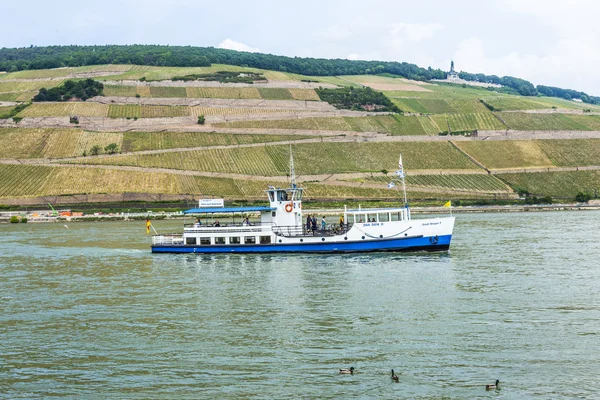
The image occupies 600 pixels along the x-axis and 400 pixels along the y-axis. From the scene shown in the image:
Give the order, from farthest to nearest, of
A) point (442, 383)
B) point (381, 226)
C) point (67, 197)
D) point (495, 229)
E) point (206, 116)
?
point (206, 116), point (67, 197), point (495, 229), point (381, 226), point (442, 383)

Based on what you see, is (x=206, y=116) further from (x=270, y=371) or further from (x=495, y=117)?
(x=270, y=371)

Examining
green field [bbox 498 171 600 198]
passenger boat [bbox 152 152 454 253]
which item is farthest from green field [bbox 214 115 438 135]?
passenger boat [bbox 152 152 454 253]

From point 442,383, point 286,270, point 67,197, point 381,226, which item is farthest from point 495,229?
point 67,197

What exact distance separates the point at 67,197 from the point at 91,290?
214 ft

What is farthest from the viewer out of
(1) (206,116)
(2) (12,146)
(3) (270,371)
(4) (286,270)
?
(1) (206,116)

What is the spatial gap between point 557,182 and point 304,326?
306ft

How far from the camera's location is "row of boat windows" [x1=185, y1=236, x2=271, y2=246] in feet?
165

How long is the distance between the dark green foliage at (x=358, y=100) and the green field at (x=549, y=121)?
72.6ft

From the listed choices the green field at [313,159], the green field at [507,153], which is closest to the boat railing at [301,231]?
the green field at [313,159]

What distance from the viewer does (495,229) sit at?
66250mm

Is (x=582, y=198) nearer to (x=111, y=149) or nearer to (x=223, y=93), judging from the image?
(x=111, y=149)

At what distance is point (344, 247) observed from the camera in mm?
48125

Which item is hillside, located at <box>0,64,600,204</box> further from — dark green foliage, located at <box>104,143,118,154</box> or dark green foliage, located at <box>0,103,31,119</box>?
dark green foliage, located at <box>0,103,31,119</box>

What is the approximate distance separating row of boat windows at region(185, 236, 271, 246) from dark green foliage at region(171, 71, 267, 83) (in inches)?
4467
